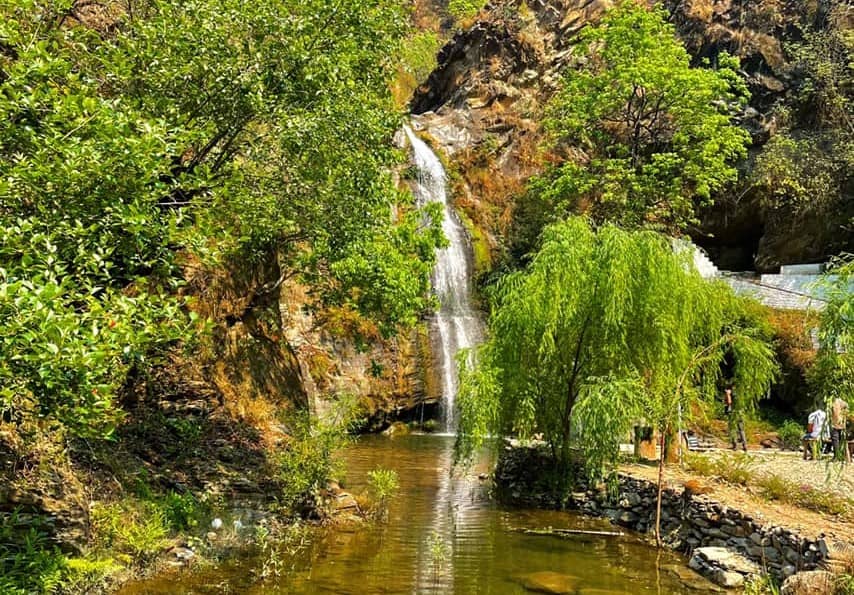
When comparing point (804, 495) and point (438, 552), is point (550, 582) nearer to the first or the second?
point (438, 552)

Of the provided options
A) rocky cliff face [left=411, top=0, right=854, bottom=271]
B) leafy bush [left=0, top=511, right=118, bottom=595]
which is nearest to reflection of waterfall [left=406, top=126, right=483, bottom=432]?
rocky cliff face [left=411, top=0, right=854, bottom=271]

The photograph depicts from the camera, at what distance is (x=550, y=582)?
326 inches

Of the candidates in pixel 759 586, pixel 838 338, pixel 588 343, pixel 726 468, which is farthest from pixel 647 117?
pixel 759 586

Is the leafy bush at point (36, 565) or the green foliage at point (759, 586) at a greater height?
the leafy bush at point (36, 565)

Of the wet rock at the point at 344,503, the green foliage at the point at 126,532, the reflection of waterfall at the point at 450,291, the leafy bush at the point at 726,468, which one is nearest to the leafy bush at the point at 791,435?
the leafy bush at the point at 726,468

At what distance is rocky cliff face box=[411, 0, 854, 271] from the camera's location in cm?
2858

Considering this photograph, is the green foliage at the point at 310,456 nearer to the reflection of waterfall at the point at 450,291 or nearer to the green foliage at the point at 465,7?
the reflection of waterfall at the point at 450,291

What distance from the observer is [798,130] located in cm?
2814

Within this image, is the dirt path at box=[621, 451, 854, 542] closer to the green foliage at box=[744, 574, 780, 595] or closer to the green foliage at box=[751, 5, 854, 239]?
the green foliage at box=[744, 574, 780, 595]

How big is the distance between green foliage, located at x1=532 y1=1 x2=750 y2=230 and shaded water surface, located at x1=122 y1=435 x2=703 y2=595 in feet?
43.7

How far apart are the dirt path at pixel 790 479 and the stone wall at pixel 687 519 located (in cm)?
22

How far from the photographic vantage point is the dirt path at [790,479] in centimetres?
870

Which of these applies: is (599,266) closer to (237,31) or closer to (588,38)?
(237,31)

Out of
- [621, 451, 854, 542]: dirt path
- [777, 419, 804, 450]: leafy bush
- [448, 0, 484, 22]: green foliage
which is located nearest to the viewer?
[621, 451, 854, 542]: dirt path
